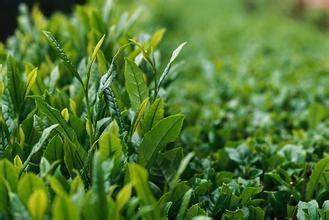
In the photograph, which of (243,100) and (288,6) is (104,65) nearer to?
(243,100)

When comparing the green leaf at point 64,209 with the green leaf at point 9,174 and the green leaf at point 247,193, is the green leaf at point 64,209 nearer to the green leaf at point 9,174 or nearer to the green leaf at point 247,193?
the green leaf at point 9,174

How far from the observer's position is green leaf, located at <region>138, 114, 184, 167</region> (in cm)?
175

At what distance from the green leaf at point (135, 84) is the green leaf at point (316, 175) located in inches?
28.4

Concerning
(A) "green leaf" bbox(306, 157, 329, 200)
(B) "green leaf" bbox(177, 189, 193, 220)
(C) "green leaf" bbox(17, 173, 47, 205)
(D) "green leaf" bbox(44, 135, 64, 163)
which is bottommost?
Result: (A) "green leaf" bbox(306, 157, 329, 200)

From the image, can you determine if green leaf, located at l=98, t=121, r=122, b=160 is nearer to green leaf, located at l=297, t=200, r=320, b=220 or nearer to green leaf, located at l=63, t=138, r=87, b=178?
green leaf, located at l=63, t=138, r=87, b=178

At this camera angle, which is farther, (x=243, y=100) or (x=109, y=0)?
(x=243, y=100)

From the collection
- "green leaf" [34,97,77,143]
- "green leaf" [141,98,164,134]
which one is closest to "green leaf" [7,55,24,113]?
"green leaf" [34,97,77,143]

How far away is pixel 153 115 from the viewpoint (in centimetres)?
184

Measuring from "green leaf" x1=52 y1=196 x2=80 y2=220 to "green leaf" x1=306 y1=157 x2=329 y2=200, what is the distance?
111 cm

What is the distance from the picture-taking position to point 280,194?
83.0 inches

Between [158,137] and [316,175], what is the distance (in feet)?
2.34

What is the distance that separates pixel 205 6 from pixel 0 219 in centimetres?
962

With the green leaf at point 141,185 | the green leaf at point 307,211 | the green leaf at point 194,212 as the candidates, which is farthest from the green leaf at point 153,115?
the green leaf at point 307,211

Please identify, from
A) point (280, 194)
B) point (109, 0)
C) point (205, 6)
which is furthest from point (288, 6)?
point (280, 194)
